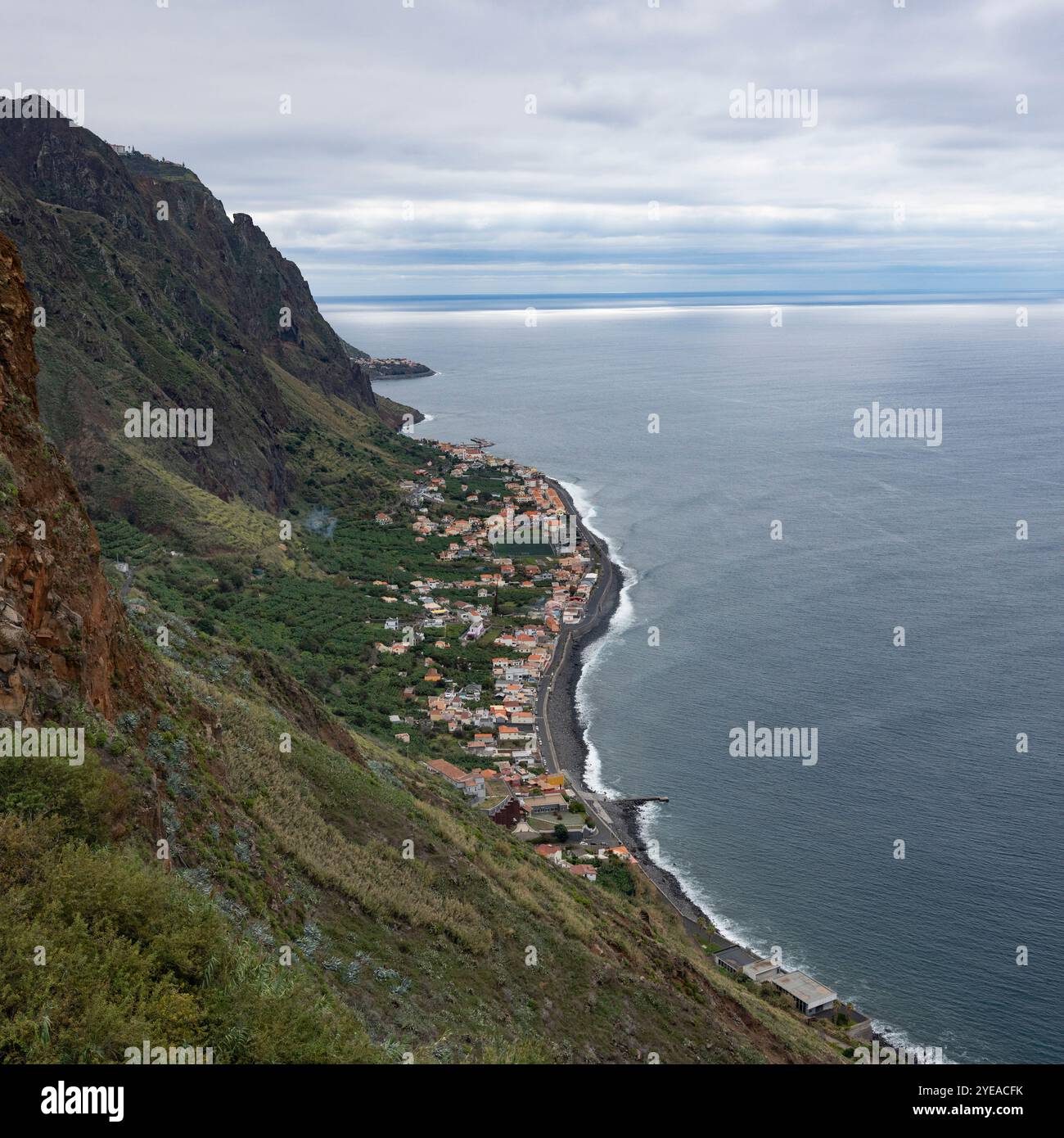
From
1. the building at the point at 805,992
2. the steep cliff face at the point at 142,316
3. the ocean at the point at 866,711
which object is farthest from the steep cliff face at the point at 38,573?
the steep cliff face at the point at 142,316

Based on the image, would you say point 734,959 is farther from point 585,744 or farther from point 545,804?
point 585,744

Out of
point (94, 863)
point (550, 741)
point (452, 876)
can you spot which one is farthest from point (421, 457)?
point (94, 863)

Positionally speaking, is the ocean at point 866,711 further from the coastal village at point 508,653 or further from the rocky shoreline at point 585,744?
the coastal village at point 508,653

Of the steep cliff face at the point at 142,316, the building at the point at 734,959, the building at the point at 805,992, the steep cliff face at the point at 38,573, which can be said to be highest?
the steep cliff face at the point at 142,316

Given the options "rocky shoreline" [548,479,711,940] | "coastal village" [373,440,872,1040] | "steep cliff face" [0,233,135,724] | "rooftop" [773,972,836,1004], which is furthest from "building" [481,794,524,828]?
"steep cliff face" [0,233,135,724]

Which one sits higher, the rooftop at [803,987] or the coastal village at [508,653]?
the coastal village at [508,653]

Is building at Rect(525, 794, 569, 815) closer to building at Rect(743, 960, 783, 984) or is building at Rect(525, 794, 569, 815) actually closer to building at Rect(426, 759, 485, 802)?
building at Rect(426, 759, 485, 802)

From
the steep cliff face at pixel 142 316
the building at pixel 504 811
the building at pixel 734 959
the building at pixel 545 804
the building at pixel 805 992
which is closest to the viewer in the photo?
the building at pixel 805 992

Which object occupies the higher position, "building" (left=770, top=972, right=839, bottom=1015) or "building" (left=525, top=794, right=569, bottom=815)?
"building" (left=525, top=794, right=569, bottom=815)
